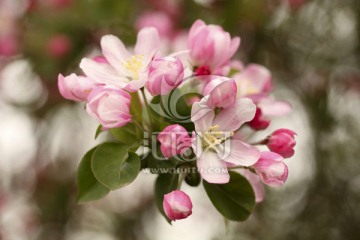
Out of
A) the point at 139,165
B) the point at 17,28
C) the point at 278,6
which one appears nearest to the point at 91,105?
the point at 139,165

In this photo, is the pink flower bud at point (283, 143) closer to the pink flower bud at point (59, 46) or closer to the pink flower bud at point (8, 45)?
the pink flower bud at point (59, 46)

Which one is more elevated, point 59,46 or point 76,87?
point 76,87

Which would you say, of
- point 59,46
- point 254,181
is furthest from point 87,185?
point 59,46

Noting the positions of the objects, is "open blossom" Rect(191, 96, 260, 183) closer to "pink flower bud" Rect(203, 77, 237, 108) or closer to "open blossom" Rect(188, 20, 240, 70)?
"pink flower bud" Rect(203, 77, 237, 108)

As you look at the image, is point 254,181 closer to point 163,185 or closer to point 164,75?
point 163,185


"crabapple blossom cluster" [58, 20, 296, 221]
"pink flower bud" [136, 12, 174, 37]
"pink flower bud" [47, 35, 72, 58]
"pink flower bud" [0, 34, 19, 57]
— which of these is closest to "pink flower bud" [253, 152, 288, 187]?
"crabapple blossom cluster" [58, 20, 296, 221]

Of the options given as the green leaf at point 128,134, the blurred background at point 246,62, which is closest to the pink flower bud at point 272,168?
the green leaf at point 128,134

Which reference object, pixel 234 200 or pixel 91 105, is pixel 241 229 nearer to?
pixel 234 200
